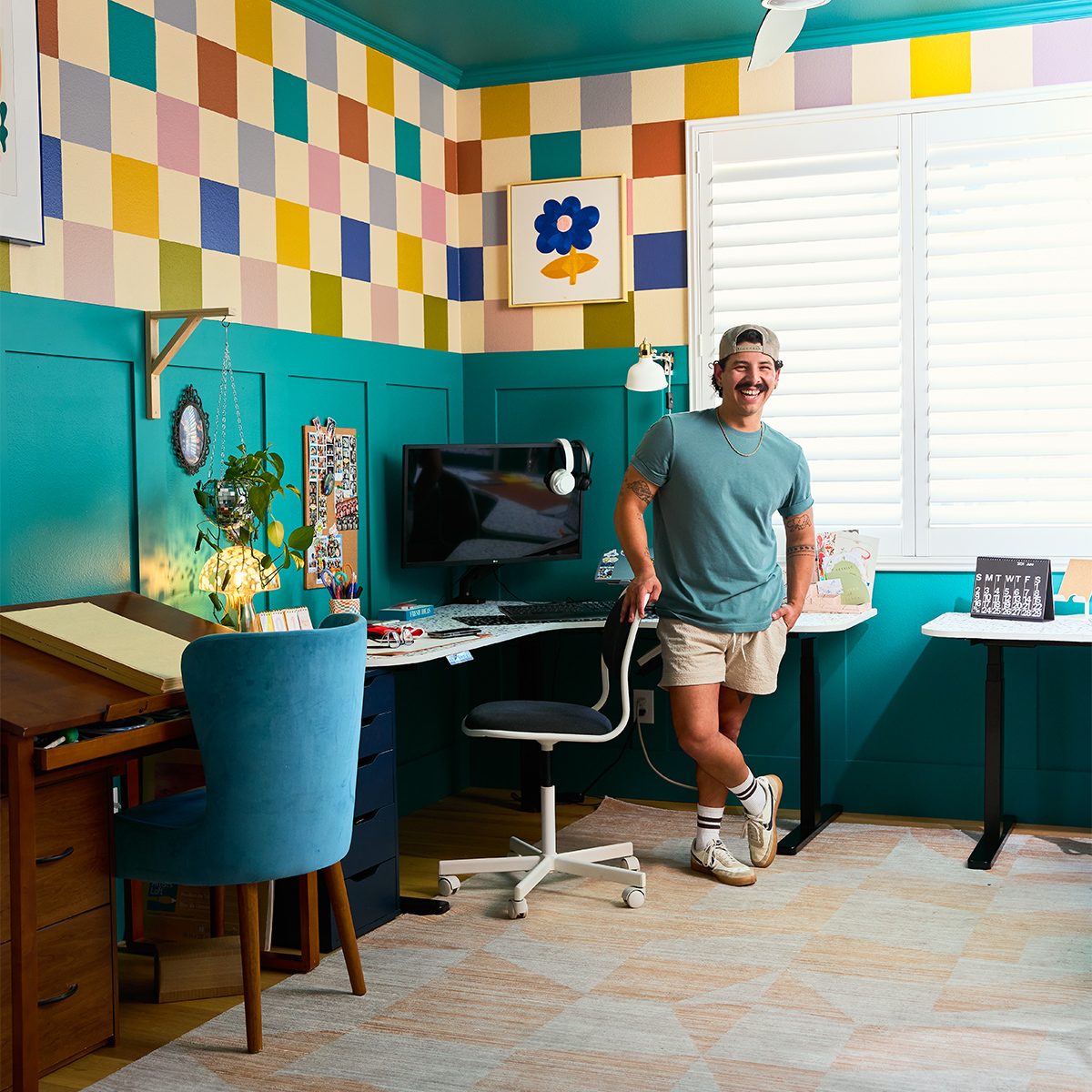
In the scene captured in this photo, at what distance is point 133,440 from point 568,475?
69.2 inches

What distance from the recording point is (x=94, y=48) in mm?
3330

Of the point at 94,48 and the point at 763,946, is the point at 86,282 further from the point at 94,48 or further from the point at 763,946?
the point at 763,946

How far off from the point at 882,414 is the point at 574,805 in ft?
5.98

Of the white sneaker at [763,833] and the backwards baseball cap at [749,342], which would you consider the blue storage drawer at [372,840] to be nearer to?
the white sneaker at [763,833]

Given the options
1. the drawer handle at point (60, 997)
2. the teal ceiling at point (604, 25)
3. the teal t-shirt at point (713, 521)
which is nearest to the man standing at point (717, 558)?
the teal t-shirt at point (713, 521)

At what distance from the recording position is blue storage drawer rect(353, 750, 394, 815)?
11.4ft

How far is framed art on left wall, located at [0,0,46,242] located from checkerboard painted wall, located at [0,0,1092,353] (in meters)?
0.06

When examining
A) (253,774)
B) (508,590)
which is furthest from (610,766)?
(253,774)

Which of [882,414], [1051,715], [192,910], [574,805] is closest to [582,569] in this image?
[574,805]

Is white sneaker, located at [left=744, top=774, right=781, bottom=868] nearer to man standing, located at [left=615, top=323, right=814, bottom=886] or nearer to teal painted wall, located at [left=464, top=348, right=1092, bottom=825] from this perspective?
man standing, located at [left=615, top=323, right=814, bottom=886]

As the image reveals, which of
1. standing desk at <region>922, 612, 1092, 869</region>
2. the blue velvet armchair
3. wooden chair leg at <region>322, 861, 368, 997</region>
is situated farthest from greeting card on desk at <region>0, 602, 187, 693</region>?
standing desk at <region>922, 612, 1092, 869</region>

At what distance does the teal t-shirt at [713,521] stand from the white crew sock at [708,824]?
0.56 m

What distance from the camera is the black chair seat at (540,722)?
12.1 ft

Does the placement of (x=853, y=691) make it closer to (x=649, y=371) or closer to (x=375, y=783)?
(x=649, y=371)
